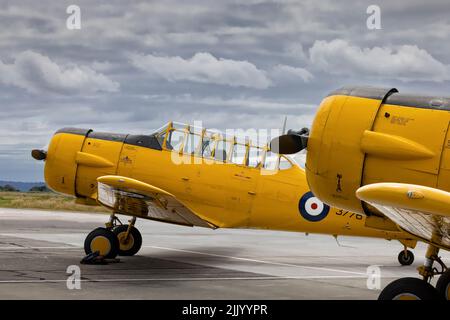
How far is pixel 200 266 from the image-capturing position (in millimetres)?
13492

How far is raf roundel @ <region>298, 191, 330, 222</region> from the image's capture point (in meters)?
12.8

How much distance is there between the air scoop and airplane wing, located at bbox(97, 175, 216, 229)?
1.69 m

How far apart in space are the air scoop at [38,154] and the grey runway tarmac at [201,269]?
6.48 feet

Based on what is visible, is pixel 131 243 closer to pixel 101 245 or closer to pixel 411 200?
pixel 101 245

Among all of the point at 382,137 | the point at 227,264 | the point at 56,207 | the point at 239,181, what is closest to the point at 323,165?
the point at 382,137

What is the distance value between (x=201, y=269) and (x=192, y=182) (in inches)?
66.5

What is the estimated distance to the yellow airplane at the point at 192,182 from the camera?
42.2 ft


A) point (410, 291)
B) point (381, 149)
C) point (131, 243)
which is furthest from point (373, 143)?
point (131, 243)

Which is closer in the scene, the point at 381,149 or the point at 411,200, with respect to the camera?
the point at 411,200

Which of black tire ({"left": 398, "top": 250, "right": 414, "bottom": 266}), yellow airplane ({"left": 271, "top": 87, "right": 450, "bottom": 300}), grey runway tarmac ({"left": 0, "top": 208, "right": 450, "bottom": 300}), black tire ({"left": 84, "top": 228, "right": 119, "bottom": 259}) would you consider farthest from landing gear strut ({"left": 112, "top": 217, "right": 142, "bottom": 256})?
yellow airplane ({"left": 271, "top": 87, "right": 450, "bottom": 300})

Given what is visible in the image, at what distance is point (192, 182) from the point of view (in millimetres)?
13500

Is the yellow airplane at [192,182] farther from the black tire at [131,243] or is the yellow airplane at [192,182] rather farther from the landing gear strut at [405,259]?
the landing gear strut at [405,259]
